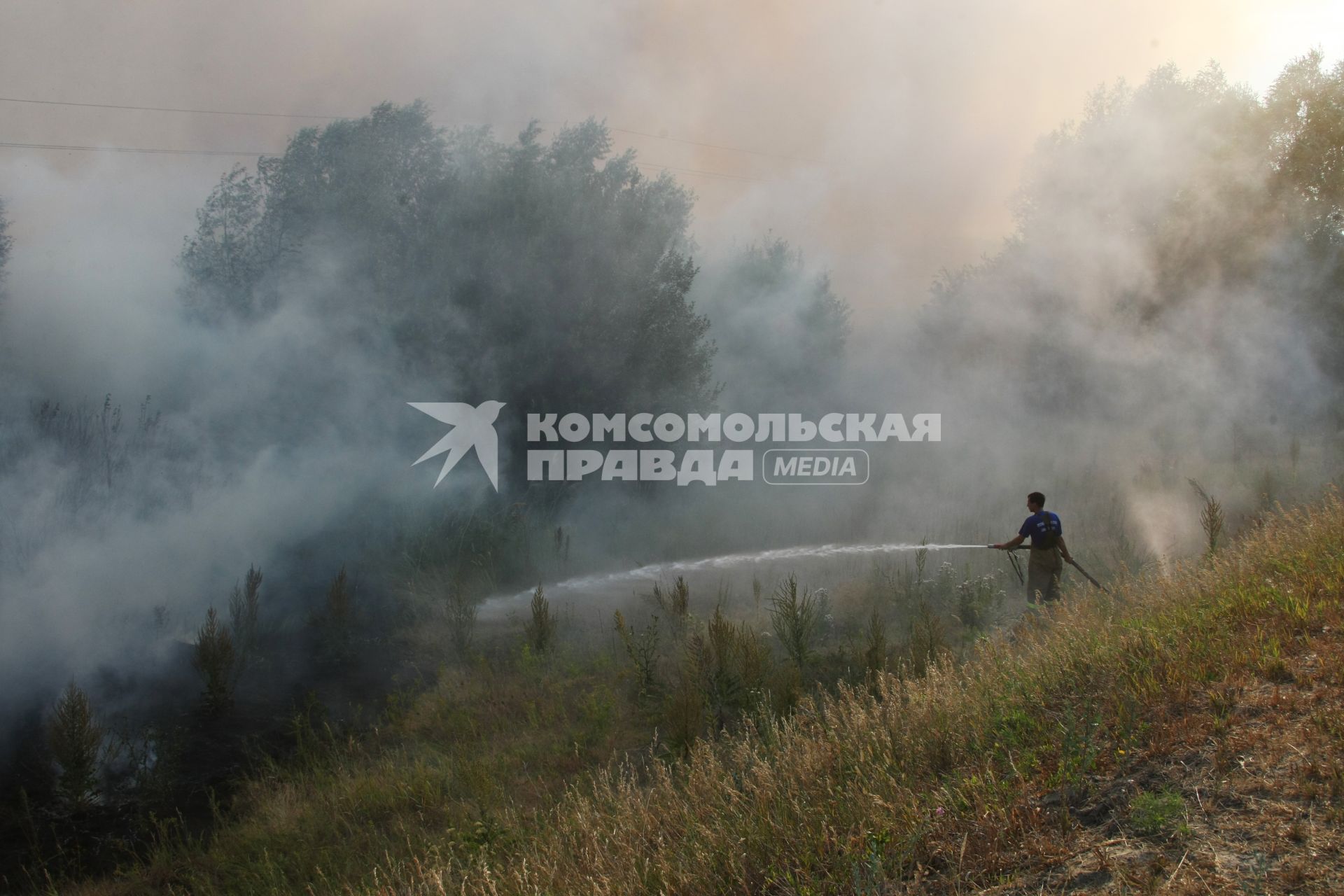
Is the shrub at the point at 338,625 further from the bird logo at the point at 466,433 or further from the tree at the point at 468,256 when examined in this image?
the tree at the point at 468,256

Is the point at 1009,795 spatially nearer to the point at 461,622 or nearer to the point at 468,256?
the point at 461,622

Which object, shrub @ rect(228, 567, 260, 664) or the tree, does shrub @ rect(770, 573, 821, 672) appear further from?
the tree

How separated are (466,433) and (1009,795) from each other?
10.7 m

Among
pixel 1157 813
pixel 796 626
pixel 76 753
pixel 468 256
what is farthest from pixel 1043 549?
pixel 468 256

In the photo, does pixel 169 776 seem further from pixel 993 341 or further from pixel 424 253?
pixel 993 341

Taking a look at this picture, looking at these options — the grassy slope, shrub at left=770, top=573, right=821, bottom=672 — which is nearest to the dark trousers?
shrub at left=770, top=573, right=821, bottom=672

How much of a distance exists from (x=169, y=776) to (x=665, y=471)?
9.60 m

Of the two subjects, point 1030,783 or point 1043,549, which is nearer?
point 1030,783

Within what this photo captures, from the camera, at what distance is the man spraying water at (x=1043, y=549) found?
8.50 meters

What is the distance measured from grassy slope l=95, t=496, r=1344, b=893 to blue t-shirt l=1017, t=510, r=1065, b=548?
2393 millimetres

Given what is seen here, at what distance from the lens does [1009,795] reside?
11.7 ft

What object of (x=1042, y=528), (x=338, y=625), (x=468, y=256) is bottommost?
(x=338, y=625)

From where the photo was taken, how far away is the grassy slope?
10.3ft

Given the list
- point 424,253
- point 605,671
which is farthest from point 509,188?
point 605,671
